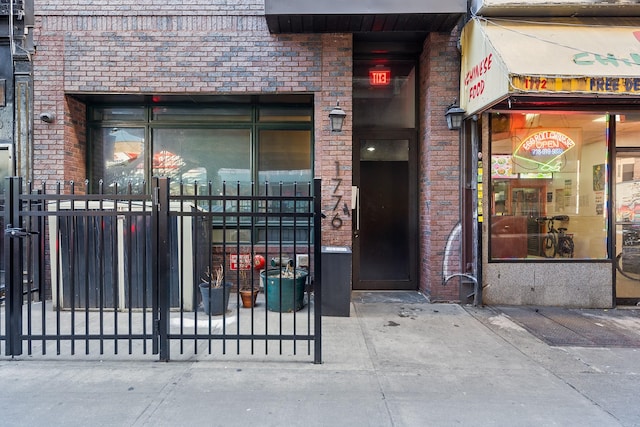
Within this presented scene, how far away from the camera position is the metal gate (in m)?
3.88

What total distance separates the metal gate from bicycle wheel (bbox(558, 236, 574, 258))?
4.35 m

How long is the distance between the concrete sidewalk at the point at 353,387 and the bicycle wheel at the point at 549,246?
2.17 meters

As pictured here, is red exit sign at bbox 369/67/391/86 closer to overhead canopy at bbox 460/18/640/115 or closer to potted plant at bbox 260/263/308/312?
overhead canopy at bbox 460/18/640/115

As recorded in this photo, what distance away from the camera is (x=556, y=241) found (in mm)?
6359

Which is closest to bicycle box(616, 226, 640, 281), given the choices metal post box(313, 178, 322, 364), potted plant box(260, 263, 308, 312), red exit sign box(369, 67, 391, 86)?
red exit sign box(369, 67, 391, 86)

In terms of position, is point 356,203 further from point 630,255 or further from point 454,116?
point 630,255

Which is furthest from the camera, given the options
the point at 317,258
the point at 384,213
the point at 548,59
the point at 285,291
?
the point at 384,213

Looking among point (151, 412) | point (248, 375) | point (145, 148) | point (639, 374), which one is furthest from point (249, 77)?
point (639, 374)

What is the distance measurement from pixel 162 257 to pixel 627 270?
7.45 m

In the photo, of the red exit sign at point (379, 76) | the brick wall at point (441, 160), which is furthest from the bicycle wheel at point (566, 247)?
the red exit sign at point (379, 76)

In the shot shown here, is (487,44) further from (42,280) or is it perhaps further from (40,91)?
(40,91)

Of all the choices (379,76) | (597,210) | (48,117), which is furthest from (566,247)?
(48,117)

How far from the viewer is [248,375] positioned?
11.9ft

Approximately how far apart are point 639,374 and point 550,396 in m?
1.30
